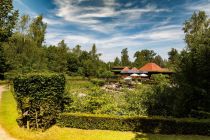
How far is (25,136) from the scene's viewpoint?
15703 mm

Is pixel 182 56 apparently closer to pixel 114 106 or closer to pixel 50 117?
pixel 114 106

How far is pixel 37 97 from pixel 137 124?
21.5 ft

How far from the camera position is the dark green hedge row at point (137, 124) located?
15914 mm

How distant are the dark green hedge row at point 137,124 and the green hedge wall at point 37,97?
101 cm

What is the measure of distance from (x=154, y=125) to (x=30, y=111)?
7.96 m

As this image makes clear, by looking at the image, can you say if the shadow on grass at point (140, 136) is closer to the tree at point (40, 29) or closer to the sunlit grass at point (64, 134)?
the sunlit grass at point (64, 134)

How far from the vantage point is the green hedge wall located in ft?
54.9

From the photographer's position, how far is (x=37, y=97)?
16.8 metres

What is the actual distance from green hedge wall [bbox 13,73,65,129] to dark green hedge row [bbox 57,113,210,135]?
101cm

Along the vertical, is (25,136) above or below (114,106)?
below

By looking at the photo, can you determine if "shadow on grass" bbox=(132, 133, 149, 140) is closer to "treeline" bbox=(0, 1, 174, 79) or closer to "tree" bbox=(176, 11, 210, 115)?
"tree" bbox=(176, 11, 210, 115)

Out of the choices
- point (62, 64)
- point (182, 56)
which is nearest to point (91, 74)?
point (62, 64)

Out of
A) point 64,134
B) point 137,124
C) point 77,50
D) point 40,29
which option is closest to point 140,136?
point 137,124

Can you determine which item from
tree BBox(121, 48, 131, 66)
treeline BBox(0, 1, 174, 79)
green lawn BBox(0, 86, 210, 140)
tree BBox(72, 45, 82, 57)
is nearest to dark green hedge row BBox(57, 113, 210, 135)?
green lawn BBox(0, 86, 210, 140)
